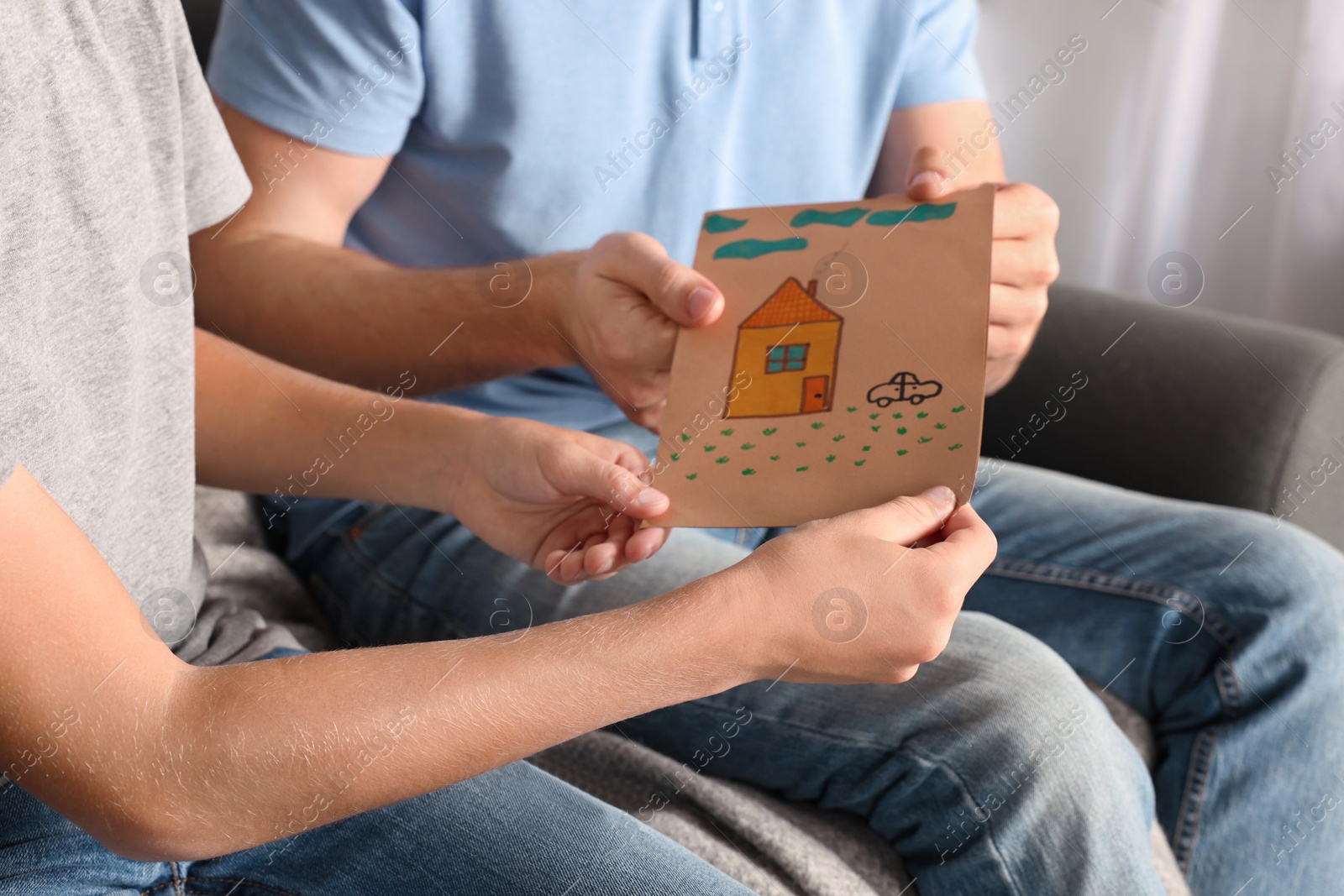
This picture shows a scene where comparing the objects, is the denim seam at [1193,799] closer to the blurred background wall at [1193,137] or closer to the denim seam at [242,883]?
the denim seam at [242,883]

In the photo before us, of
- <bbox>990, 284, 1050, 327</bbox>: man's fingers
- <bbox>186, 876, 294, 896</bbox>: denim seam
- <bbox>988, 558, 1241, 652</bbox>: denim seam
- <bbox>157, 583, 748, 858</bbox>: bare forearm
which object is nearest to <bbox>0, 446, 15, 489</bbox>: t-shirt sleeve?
<bbox>157, 583, 748, 858</bbox>: bare forearm

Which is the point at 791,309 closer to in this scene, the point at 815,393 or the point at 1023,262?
the point at 815,393

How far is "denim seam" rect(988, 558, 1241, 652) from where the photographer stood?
754 millimetres

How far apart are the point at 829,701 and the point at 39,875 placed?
18.4 inches

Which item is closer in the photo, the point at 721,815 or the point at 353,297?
the point at 721,815

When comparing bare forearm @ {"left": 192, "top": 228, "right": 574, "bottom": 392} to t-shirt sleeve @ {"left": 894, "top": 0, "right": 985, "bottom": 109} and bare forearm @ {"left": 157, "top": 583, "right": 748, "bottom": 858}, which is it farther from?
t-shirt sleeve @ {"left": 894, "top": 0, "right": 985, "bottom": 109}

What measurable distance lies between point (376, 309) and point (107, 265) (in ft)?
0.87

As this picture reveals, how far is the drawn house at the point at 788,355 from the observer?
61cm

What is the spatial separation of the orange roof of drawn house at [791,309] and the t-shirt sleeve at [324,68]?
1.26ft

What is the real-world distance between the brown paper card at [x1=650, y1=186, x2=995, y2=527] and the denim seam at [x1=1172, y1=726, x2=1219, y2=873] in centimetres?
37

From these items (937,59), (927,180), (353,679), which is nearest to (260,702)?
(353,679)

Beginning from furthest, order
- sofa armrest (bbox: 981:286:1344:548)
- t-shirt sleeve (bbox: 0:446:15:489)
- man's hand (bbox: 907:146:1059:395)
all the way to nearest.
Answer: sofa armrest (bbox: 981:286:1344:548), man's hand (bbox: 907:146:1059:395), t-shirt sleeve (bbox: 0:446:15:489)

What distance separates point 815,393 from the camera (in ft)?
2.00
